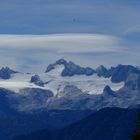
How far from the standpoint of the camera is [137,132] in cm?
6100

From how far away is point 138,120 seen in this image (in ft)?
212

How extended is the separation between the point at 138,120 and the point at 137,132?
12.5 ft
